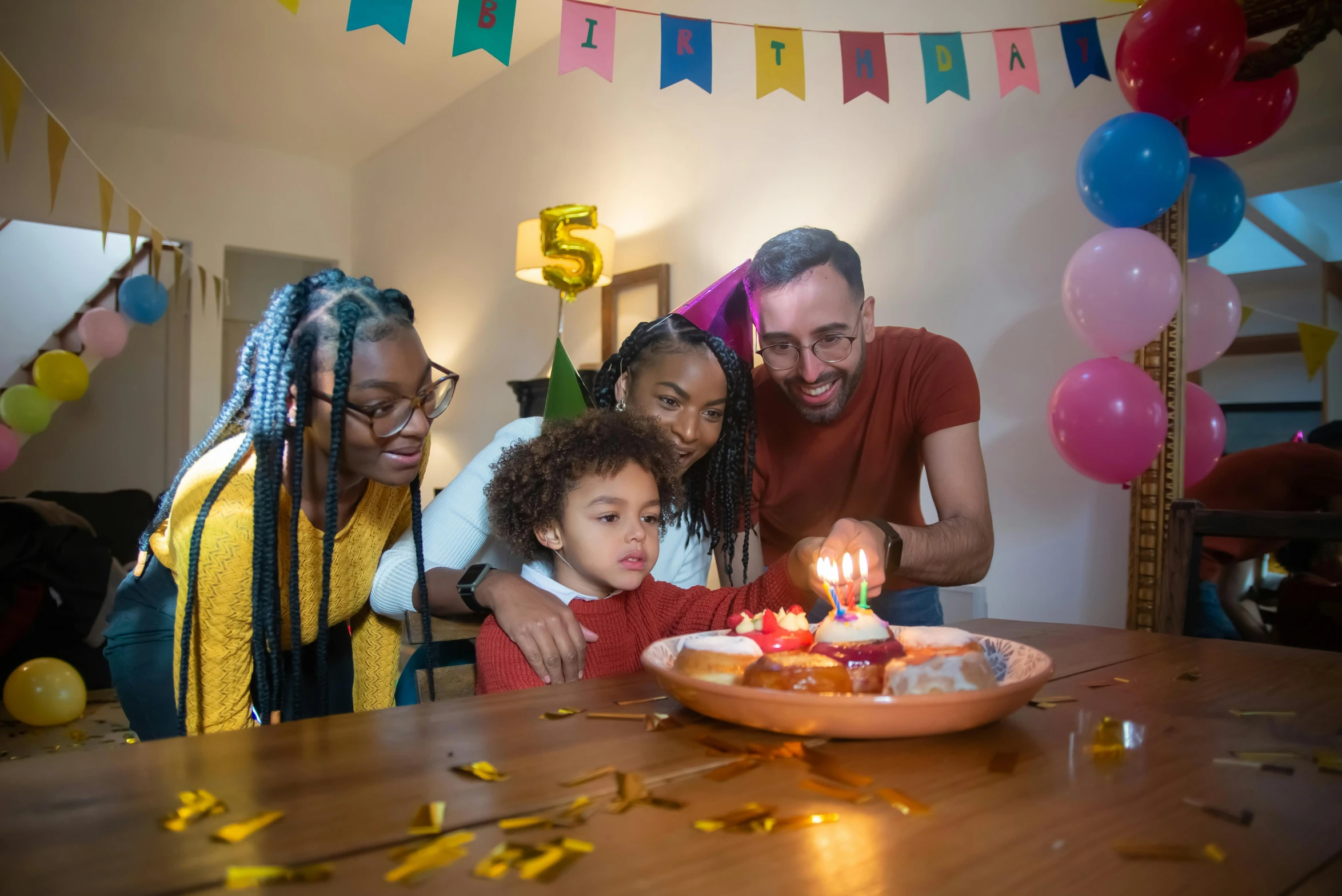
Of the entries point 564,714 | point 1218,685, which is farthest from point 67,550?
point 1218,685

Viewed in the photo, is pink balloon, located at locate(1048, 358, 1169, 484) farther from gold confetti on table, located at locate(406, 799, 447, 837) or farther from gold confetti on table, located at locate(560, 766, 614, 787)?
gold confetti on table, located at locate(406, 799, 447, 837)

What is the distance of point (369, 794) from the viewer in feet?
1.98

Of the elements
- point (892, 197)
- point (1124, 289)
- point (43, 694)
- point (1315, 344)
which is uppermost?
point (892, 197)

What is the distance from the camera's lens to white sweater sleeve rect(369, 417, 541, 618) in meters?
1.39

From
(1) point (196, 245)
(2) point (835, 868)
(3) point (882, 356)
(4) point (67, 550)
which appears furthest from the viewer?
(1) point (196, 245)

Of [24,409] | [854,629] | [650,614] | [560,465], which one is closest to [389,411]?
[560,465]

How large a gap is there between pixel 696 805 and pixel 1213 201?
2323mm

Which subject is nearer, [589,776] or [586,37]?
[589,776]

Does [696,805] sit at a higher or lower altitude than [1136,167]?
lower

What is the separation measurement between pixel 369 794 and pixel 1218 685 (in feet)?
2.91

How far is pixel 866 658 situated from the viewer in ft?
2.66

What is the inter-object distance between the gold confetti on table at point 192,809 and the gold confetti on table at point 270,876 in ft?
0.28

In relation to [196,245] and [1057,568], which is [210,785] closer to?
[1057,568]

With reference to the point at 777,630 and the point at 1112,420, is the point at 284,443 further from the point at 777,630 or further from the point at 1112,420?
the point at 1112,420
